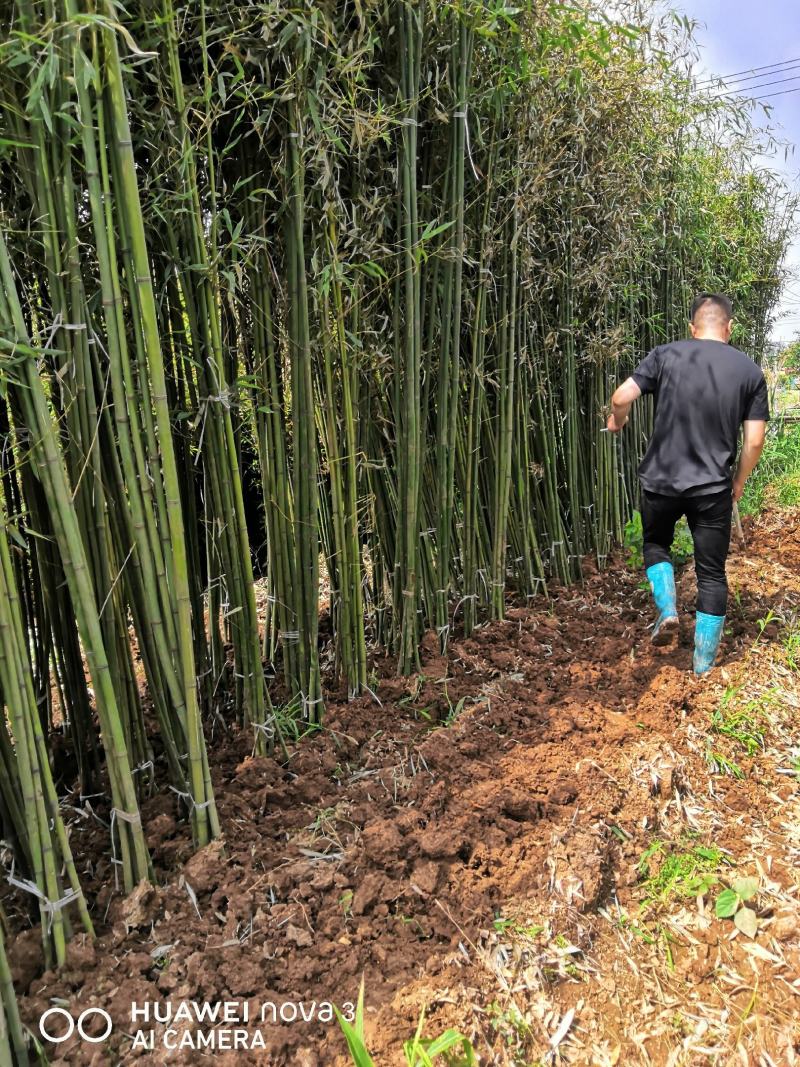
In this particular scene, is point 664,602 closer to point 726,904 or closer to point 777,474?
point 726,904

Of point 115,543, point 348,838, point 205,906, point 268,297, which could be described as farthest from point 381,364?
point 205,906

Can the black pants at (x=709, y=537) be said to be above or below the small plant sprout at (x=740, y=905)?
above

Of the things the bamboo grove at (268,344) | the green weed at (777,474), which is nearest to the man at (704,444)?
the bamboo grove at (268,344)

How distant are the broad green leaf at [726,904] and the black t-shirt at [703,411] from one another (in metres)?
1.40

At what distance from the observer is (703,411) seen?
2.54 metres

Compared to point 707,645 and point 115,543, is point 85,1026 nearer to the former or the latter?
point 115,543

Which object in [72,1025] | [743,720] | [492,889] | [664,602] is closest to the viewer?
[72,1025]

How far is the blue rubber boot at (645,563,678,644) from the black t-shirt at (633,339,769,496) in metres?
0.30

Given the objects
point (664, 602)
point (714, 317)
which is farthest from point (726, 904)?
point (714, 317)

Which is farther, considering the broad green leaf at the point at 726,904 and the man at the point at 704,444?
the man at the point at 704,444

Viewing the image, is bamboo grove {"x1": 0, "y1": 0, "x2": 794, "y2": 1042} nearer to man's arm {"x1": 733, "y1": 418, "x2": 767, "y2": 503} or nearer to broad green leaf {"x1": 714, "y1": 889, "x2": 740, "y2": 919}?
man's arm {"x1": 733, "y1": 418, "x2": 767, "y2": 503}

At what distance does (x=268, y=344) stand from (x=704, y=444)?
1.57 meters

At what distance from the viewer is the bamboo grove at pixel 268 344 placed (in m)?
1.36

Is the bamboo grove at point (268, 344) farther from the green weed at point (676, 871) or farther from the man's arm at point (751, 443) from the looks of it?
the green weed at point (676, 871)
